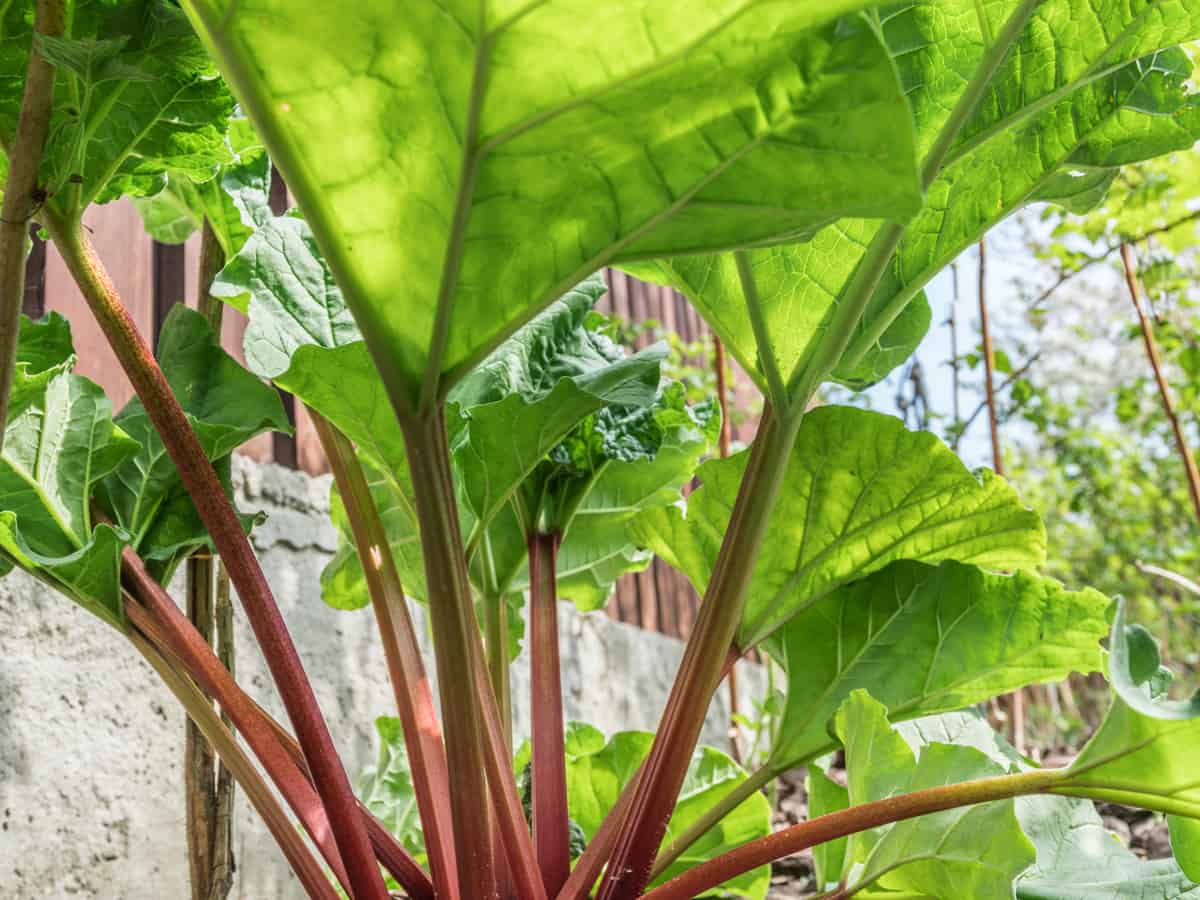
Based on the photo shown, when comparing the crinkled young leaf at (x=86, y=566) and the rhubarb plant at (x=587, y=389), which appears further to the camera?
the crinkled young leaf at (x=86, y=566)

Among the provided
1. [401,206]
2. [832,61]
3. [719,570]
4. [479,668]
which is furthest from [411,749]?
[832,61]

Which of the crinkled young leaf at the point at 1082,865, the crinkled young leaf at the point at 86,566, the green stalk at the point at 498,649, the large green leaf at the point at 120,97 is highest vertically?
the large green leaf at the point at 120,97

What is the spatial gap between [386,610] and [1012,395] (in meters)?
2.12

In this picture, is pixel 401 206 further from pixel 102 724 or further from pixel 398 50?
pixel 102 724

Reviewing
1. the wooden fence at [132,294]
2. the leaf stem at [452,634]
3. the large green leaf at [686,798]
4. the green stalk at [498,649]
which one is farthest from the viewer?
Result: the wooden fence at [132,294]

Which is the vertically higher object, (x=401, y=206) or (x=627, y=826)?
(x=401, y=206)

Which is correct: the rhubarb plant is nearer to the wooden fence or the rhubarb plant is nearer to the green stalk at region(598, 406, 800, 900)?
the green stalk at region(598, 406, 800, 900)

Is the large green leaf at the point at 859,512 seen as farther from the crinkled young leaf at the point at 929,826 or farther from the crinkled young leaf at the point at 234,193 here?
the crinkled young leaf at the point at 234,193

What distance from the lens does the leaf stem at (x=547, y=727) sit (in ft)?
2.63

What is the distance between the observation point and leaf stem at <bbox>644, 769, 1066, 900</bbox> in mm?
657

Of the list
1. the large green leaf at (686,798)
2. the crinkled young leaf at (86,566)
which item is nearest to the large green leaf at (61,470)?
the crinkled young leaf at (86,566)

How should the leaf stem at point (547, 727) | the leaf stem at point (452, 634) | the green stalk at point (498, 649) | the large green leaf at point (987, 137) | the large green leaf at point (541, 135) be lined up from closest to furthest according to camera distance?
the large green leaf at point (541, 135)
the leaf stem at point (452, 634)
the large green leaf at point (987, 137)
the leaf stem at point (547, 727)
the green stalk at point (498, 649)

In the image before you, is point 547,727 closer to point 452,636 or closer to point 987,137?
point 452,636

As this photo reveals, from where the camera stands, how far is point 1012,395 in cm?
258
